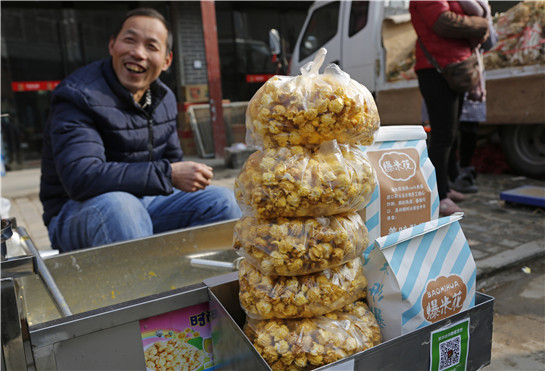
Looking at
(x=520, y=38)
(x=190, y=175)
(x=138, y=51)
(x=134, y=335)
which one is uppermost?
(x=520, y=38)

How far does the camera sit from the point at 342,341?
34.4 inches

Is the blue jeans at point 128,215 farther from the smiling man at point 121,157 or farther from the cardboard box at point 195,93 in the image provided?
the cardboard box at point 195,93

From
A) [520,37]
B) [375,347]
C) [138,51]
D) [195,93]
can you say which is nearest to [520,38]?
[520,37]

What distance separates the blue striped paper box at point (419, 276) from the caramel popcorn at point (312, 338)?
0.20ft

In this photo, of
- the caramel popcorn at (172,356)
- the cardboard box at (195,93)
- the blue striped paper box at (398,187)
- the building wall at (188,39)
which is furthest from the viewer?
the cardboard box at (195,93)

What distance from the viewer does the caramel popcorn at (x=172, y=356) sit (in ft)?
3.34

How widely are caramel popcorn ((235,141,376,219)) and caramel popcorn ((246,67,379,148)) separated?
31 millimetres

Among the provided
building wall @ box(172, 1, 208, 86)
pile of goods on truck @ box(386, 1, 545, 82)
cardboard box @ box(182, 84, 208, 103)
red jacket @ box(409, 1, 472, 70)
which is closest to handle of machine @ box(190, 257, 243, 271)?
red jacket @ box(409, 1, 472, 70)

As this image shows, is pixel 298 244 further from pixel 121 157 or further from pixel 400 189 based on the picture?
pixel 121 157

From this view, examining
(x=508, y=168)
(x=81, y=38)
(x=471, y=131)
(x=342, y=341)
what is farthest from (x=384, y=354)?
(x=81, y=38)

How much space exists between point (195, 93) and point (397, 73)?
5025mm

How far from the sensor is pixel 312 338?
2.87 ft

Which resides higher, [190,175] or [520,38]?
[520,38]

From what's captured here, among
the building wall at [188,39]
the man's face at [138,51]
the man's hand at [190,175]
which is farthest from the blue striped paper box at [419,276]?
the building wall at [188,39]
